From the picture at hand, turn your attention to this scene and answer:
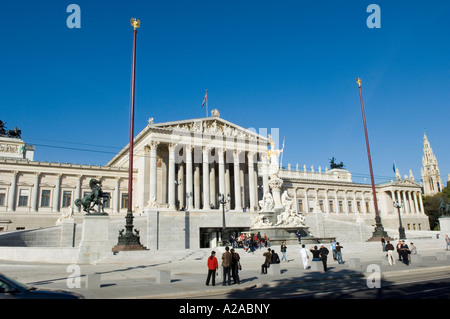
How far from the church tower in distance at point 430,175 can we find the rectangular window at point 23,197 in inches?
6064

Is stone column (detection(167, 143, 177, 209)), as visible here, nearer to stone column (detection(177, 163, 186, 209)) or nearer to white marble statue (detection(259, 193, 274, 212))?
stone column (detection(177, 163, 186, 209))

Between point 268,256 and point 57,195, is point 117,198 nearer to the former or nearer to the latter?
point 57,195

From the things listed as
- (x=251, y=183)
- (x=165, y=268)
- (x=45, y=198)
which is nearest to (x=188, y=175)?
(x=251, y=183)

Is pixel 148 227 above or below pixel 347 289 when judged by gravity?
above

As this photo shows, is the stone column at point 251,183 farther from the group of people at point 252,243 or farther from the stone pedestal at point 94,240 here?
Result: the stone pedestal at point 94,240

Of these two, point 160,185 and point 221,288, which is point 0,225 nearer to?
point 160,185

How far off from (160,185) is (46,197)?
1701 cm

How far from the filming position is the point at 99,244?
23.6m

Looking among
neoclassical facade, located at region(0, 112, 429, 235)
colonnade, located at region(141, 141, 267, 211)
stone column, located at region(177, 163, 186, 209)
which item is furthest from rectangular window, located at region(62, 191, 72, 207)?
stone column, located at region(177, 163, 186, 209)

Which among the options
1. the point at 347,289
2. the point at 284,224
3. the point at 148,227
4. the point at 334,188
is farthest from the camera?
the point at 334,188

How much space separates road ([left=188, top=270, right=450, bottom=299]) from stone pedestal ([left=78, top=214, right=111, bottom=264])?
1323 centimetres

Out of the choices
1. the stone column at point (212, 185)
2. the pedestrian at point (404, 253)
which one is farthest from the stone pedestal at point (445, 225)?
the stone column at point (212, 185)

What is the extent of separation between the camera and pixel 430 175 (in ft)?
518
